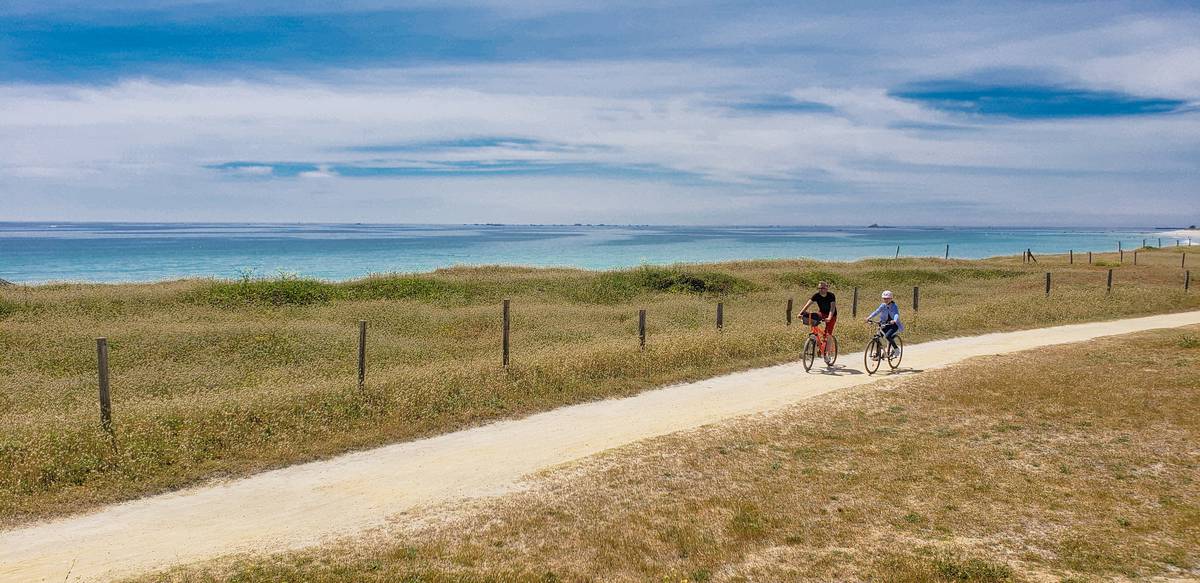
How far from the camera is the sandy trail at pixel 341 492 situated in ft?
28.6

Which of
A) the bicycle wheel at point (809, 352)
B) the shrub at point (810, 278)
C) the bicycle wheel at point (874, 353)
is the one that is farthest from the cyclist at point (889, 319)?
the shrub at point (810, 278)

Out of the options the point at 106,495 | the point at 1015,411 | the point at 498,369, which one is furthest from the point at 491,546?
the point at 1015,411

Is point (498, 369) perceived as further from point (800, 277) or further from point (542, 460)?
point (800, 277)

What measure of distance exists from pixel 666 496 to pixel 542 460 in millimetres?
2832

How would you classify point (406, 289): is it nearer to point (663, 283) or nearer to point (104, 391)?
point (663, 283)

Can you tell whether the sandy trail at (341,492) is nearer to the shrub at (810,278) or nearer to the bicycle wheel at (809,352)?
the bicycle wheel at (809,352)

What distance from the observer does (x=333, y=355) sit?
21.7m

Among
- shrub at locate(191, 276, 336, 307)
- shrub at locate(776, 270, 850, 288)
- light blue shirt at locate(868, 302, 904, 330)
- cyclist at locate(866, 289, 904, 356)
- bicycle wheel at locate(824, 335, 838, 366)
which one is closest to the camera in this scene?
cyclist at locate(866, 289, 904, 356)

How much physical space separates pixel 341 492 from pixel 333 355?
11.6m

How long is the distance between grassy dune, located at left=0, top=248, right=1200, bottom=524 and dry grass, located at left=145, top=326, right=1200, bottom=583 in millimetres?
4441

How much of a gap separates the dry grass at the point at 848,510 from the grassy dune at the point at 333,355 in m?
4.44

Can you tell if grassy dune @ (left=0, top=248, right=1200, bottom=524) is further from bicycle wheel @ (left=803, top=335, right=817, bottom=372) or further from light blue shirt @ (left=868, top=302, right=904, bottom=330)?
light blue shirt @ (left=868, top=302, right=904, bottom=330)

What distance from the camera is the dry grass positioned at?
26.2 ft

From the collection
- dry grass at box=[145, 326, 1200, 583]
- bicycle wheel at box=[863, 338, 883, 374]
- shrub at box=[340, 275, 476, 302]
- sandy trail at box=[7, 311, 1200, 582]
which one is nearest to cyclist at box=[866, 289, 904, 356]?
bicycle wheel at box=[863, 338, 883, 374]
